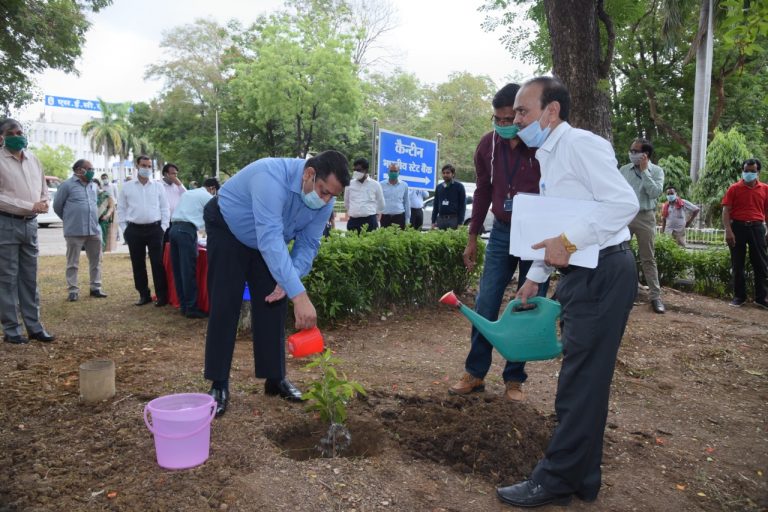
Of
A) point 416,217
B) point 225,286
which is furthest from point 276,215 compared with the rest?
point 416,217

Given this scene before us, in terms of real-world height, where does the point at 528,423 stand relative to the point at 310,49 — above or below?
below

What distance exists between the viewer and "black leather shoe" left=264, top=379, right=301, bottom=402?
377cm

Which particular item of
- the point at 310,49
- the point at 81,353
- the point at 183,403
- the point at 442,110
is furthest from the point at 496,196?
the point at 442,110

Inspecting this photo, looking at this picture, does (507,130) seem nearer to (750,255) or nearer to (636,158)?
(636,158)

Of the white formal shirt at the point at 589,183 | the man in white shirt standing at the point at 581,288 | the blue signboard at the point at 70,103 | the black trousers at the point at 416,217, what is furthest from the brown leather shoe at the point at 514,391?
the blue signboard at the point at 70,103

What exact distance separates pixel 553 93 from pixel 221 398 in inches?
105

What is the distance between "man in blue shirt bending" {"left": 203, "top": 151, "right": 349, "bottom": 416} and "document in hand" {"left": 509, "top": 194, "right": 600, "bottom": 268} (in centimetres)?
103

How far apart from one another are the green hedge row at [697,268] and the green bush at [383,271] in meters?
3.43

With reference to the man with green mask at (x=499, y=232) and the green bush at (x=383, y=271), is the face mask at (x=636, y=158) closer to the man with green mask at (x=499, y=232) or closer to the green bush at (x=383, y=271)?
the green bush at (x=383, y=271)

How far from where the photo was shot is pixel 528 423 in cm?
326

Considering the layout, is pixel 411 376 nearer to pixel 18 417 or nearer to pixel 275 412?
pixel 275 412

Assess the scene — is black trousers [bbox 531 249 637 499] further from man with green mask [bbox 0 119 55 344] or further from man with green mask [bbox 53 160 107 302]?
man with green mask [bbox 53 160 107 302]

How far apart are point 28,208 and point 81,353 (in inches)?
57.3

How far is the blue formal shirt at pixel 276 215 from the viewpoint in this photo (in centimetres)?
309
